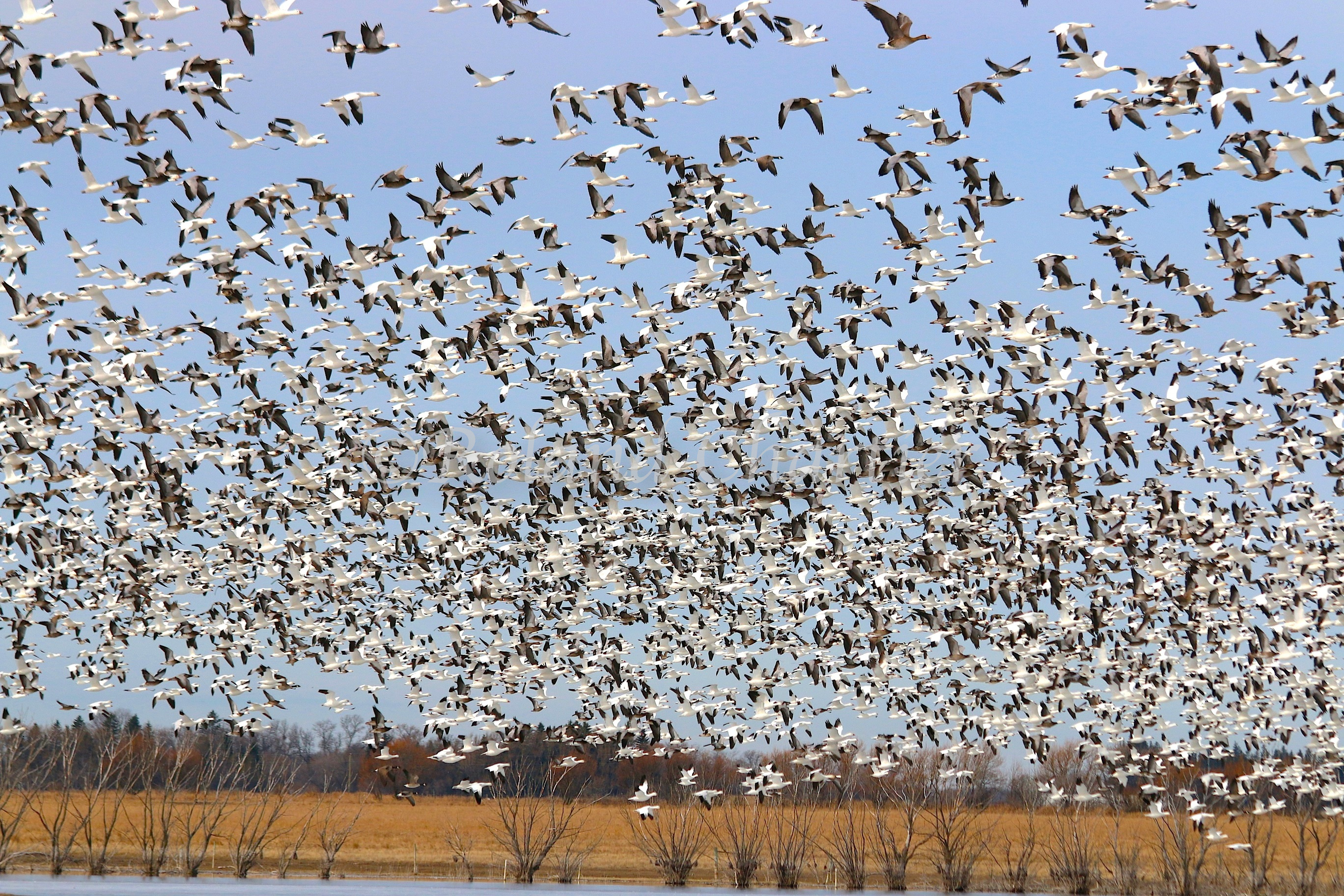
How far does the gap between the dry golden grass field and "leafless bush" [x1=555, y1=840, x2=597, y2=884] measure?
461 millimetres

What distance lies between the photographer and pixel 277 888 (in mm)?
40062

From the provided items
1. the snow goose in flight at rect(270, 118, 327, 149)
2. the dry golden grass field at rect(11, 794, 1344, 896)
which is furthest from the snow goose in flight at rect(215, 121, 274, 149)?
the dry golden grass field at rect(11, 794, 1344, 896)

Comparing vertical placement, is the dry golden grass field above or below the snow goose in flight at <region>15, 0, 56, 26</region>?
below

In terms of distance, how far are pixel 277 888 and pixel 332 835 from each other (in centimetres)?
1584

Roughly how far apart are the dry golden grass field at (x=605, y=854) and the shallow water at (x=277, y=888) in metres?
2.04

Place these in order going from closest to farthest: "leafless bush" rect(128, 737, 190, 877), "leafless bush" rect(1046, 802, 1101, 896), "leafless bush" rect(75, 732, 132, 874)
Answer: "leafless bush" rect(75, 732, 132, 874), "leafless bush" rect(128, 737, 190, 877), "leafless bush" rect(1046, 802, 1101, 896)

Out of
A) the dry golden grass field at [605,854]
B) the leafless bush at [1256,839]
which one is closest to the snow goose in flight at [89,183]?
the dry golden grass field at [605,854]

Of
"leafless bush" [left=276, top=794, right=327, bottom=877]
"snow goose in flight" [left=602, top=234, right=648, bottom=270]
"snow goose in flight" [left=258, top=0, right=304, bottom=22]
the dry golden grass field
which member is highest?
"snow goose in flight" [left=258, top=0, right=304, bottom=22]

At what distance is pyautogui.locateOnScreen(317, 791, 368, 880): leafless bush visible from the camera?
4394cm

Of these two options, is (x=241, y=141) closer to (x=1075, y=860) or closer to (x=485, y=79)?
(x=485, y=79)

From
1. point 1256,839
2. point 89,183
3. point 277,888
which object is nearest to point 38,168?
point 89,183

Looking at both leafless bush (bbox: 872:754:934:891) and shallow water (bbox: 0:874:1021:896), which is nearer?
shallow water (bbox: 0:874:1021:896)

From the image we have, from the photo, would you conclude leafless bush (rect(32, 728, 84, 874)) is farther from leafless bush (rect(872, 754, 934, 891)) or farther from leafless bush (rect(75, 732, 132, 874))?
leafless bush (rect(872, 754, 934, 891))

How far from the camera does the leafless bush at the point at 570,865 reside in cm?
4531
